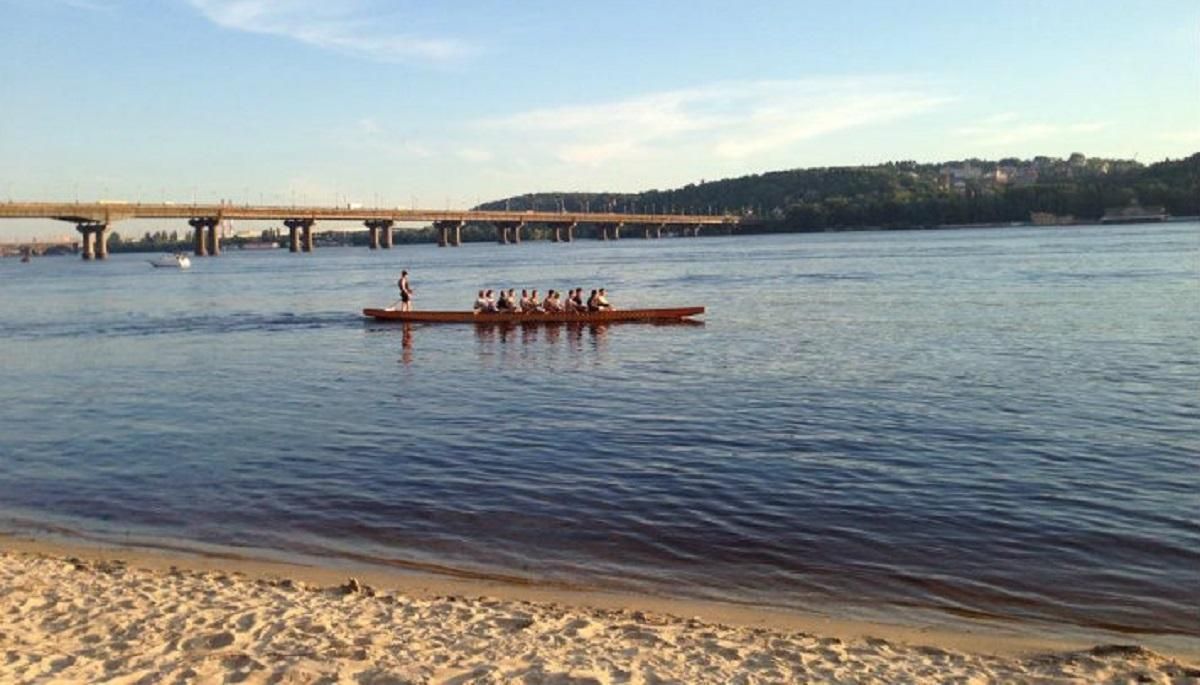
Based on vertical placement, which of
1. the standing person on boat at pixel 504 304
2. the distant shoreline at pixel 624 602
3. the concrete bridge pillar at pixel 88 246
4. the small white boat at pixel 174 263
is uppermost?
the concrete bridge pillar at pixel 88 246

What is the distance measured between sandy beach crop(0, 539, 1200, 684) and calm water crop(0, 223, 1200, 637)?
1.40 meters

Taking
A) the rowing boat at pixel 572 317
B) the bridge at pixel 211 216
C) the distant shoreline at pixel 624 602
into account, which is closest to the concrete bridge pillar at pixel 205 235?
the bridge at pixel 211 216

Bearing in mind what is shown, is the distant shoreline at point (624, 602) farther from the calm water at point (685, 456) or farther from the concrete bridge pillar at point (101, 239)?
the concrete bridge pillar at point (101, 239)

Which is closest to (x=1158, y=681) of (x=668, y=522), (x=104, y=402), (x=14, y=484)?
(x=668, y=522)

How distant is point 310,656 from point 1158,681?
6628 millimetres

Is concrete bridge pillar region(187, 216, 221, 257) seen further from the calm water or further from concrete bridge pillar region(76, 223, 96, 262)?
the calm water

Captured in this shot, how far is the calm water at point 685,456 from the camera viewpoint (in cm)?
1184

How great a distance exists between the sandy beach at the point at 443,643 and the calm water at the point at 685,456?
1399 millimetres

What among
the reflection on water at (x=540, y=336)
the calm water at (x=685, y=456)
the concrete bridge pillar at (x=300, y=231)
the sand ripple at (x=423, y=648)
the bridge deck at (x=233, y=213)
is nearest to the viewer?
the sand ripple at (x=423, y=648)

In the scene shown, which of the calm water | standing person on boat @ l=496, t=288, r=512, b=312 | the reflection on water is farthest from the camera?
standing person on boat @ l=496, t=288, r=512, b=312

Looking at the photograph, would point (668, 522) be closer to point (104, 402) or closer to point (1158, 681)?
point (1158, 681)

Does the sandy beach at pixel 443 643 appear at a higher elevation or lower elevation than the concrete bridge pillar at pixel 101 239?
lower

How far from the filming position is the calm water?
11836 millimetres

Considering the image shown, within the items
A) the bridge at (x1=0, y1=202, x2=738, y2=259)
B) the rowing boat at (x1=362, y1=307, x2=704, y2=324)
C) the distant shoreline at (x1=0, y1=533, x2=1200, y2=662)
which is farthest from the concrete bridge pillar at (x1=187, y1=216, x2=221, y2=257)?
the distant shoreline at (x1=0, y1=533, x2=1200, y2=662)
